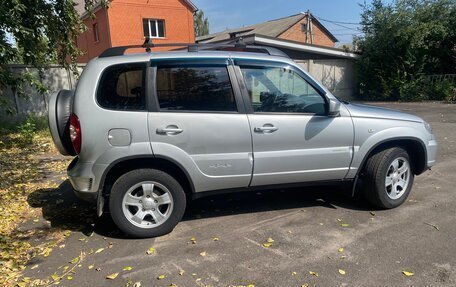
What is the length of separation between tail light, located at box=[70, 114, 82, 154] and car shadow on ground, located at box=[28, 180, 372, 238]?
3.46ft

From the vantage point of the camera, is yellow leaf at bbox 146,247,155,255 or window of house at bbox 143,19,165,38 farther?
window of house at bbox 143,19,165,38

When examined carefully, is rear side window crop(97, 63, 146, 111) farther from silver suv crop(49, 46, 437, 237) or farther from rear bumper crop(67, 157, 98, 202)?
rear bumper crop(67, 157, 98, 202)

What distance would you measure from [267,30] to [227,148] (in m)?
33.7

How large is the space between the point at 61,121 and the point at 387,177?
12.5 ft

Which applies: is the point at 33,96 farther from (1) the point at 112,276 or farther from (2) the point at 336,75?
(2) the point at 336,75

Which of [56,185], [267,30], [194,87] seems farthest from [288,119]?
[267,30]

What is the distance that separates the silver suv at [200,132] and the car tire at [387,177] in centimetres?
2

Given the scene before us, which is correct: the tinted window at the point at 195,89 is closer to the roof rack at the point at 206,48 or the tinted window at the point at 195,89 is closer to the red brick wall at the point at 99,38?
the roof rack at the point at 206,48

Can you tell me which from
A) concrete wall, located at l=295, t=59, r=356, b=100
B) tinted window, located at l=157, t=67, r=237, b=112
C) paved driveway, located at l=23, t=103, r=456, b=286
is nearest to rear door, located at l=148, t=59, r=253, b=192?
tinted window, located at l=157, t=67, r=237, b=112

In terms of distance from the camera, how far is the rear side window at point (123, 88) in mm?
3789

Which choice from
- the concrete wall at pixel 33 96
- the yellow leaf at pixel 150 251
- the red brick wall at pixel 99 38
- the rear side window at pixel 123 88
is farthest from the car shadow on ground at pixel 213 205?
the red brick wall at pixel 99 38

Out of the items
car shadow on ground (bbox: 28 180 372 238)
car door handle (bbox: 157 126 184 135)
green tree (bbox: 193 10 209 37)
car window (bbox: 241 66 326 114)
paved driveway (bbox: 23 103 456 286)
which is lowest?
paved driveway (bbox: 23 103 456 286)

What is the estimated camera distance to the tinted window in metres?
3.89

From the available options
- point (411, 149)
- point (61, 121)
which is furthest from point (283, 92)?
point (61, 121)
